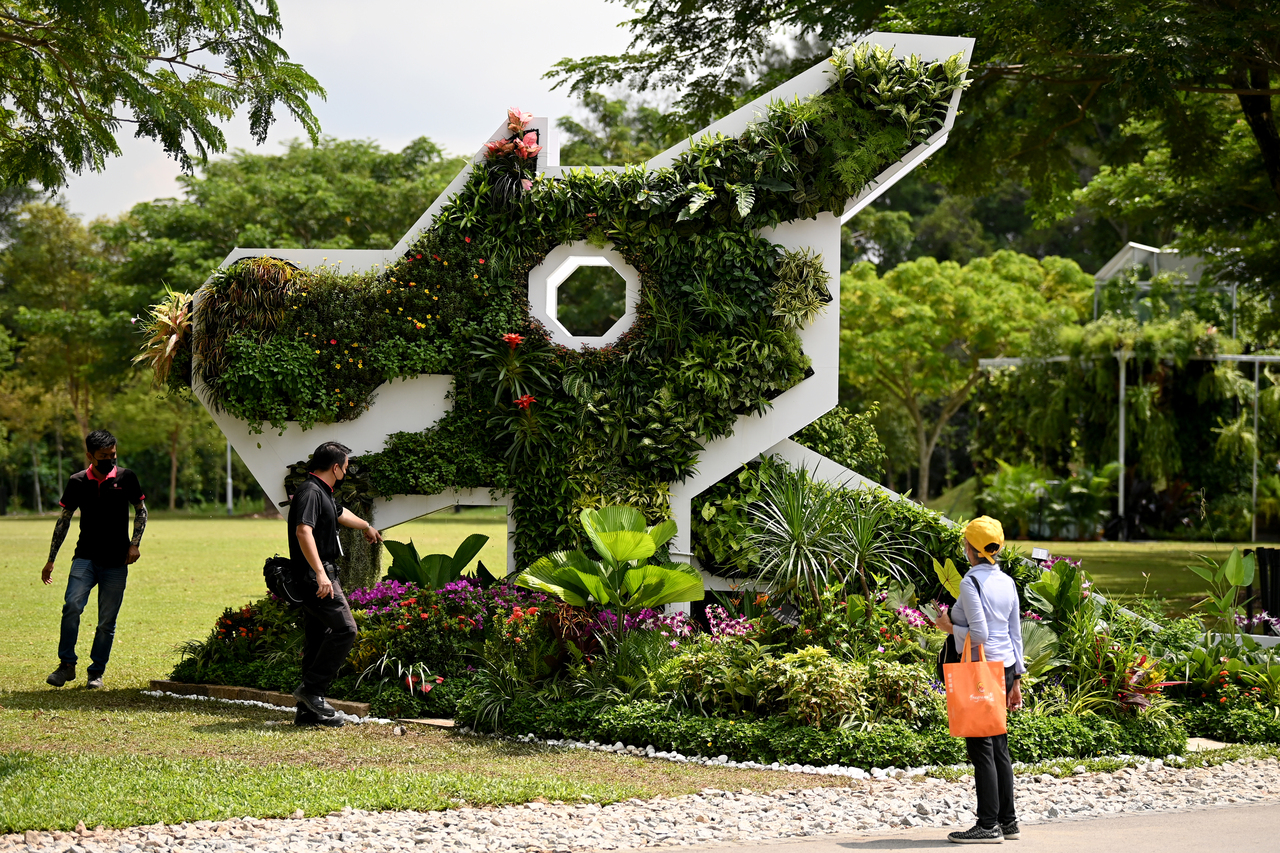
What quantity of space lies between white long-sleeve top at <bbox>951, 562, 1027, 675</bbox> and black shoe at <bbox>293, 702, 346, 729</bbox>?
4.17 meters

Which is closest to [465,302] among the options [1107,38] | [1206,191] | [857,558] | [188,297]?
[188,297]

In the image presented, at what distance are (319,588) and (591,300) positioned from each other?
1027 inches

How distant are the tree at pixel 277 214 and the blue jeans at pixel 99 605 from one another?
23.4 metres

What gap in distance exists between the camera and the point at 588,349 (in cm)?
969

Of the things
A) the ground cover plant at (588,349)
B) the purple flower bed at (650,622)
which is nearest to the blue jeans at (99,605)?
the ground cover plant at (588,349)

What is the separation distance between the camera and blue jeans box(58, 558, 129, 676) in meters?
8.73

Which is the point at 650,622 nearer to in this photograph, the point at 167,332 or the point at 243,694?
the point at 243,694

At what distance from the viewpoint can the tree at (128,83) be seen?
25.7ft

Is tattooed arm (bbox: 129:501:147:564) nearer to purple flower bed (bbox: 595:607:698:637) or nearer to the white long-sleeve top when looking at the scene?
purple flower bed (bbox: 595:607:698:637)

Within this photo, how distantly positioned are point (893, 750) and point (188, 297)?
22.4 feet

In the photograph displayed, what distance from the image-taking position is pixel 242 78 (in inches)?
331

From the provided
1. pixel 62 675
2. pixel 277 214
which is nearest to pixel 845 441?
pixel 62 675

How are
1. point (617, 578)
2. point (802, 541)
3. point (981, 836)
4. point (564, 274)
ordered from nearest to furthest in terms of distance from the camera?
point (981, 836), point (617, 578), point (802, 541), point (564, 274)

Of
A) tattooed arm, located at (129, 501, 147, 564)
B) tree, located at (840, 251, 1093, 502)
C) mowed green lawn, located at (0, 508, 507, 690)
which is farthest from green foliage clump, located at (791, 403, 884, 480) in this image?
tree, located at (840, 251, 1093, 502)
